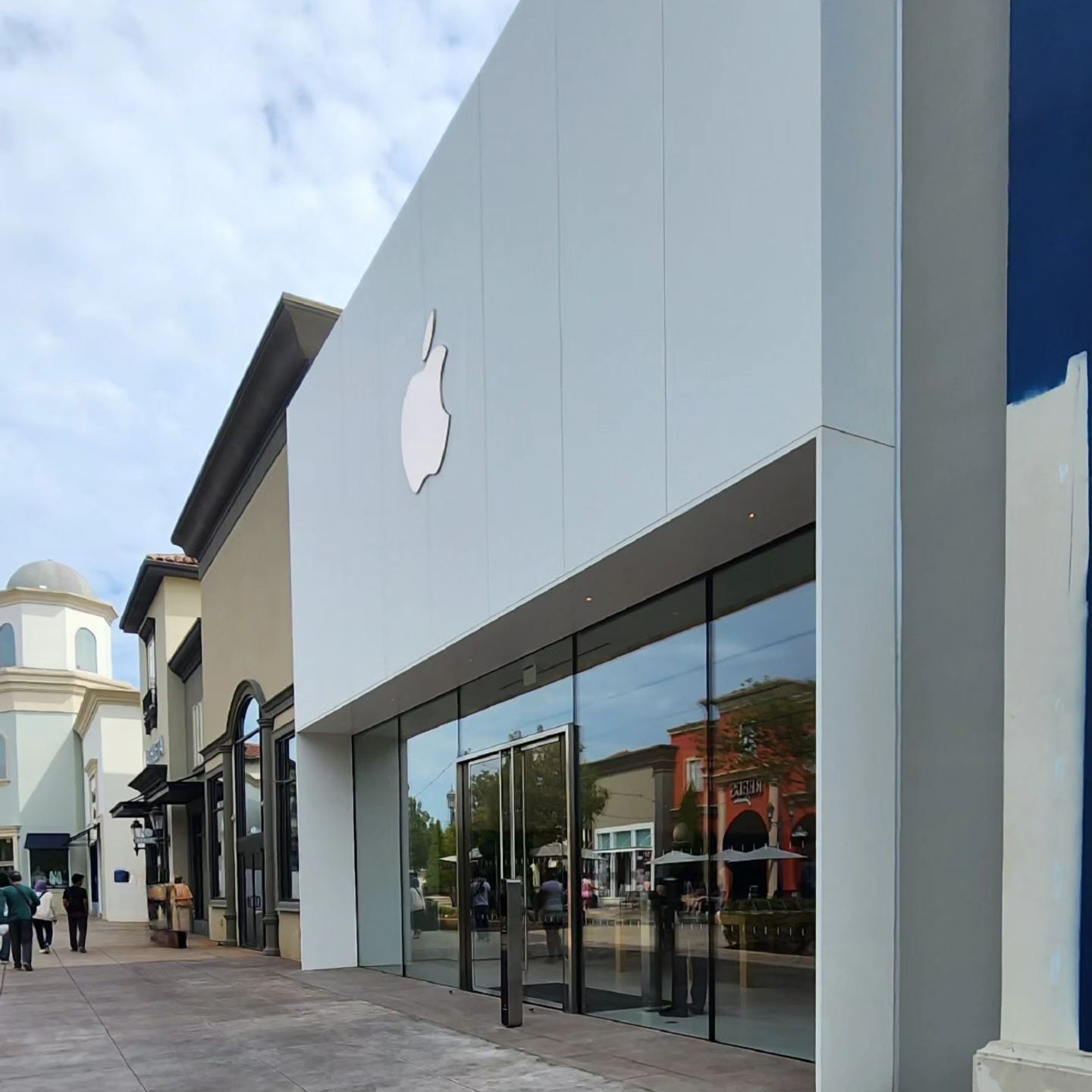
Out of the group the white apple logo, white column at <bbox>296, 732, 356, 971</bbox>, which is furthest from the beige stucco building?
the white apple logo

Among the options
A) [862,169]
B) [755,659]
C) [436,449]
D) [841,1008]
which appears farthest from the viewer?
[436,449]

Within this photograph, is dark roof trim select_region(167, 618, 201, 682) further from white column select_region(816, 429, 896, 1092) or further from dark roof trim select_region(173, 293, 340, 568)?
white column select_region(816, 429, 896, 1092)

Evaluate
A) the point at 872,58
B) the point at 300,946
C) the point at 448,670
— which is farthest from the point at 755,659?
the point at 300,946

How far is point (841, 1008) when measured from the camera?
6059 millimetres

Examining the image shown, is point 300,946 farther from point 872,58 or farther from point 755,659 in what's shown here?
point 872,58

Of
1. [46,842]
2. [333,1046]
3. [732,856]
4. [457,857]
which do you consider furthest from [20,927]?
[46,842]

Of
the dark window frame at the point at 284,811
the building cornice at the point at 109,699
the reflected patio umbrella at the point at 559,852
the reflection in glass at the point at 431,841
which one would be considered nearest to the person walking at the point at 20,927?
the dark window frame at the point at 284,811

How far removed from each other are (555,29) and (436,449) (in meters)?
4.68

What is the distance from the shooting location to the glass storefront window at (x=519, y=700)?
12.1 meters

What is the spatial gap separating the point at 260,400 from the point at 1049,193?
17.5m

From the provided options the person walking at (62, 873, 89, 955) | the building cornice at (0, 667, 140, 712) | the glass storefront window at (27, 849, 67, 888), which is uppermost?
the building cornice at (0, 667, 140, 712)

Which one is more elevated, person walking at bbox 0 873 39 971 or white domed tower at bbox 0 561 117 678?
white domed tower at bbox 0 561 117 678

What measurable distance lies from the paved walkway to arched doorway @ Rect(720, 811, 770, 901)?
1.23m

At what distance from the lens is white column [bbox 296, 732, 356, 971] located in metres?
17.4
